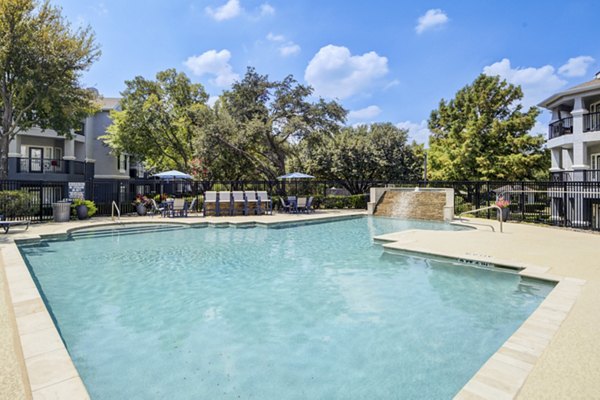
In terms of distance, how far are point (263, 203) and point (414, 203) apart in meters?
8.74

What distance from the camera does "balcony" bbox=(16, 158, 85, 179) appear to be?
2136 cm

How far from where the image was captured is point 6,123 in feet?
51.1

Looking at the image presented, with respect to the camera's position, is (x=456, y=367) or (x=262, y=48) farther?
(x=262, y=48)

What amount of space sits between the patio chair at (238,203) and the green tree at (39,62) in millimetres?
9247

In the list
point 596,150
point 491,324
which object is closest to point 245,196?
point 491,324

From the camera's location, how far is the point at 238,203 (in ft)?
58.1

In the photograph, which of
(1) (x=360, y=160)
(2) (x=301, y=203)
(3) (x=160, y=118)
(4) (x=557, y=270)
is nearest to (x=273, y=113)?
(1) (x=360, y=160)

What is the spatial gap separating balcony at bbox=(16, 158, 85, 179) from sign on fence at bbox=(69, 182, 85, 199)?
8.61m

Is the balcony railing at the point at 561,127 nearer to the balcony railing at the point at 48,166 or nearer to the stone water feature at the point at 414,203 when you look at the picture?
the stone water feature at the point at 414,203

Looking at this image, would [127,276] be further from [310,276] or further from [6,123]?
[6,123]

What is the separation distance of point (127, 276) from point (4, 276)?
75.2 inches

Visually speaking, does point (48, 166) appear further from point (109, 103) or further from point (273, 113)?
point (273, 113)

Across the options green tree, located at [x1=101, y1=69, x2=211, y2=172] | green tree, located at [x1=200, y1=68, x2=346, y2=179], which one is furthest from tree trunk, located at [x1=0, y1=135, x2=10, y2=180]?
green tree, located at [x1=200, y1=68, x2=346, y2=179]

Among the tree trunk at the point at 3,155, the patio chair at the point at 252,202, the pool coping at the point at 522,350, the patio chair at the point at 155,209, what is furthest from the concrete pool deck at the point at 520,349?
the tree trunk at the point at 3,155
